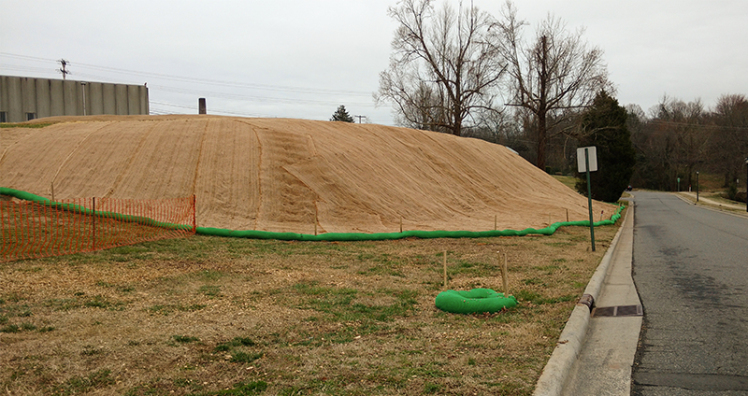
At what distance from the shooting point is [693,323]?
20.6 ft

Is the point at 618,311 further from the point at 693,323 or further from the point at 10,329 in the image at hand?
the point at 10,329

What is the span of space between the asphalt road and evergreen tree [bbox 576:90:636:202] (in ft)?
94.6

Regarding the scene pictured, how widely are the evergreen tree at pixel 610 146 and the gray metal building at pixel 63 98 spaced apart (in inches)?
1401

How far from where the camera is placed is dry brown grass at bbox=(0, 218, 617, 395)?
13.5 ft

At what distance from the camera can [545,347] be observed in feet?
16.7

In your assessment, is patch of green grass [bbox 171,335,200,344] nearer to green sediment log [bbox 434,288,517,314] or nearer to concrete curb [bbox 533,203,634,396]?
green sediment log [bbox 434,288,517,314]

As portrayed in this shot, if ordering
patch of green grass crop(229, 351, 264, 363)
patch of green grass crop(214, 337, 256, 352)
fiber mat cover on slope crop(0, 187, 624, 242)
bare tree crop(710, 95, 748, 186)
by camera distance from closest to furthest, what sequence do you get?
patch of green grass crop(229, 351, 264, 363)
patch of green grass crop(214, 337, 256, 352)
fiber mat cover on slope crop(0, 187, 624, 242)
bare tree crop(710, 95, 748, 186)

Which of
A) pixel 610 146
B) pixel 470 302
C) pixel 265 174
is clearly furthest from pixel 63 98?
pixel 470 302

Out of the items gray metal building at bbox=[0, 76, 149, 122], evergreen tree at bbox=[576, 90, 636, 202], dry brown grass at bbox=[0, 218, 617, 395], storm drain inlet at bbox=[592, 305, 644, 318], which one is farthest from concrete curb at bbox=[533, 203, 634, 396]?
gray metal building at bbox=[0, 76, 149, 122]

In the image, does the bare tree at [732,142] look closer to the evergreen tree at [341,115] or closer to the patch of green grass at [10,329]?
the evergreen tree at [341,115]

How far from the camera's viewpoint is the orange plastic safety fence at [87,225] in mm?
10641

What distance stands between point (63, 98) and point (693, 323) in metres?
45.4

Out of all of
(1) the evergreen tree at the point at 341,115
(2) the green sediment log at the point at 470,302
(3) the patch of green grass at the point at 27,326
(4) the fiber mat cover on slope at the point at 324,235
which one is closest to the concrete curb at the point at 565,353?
(2) the green sediment log at the point at 470,302

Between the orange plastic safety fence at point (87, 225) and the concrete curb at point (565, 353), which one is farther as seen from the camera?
the orange plastic safety fence at point (87, 225)
